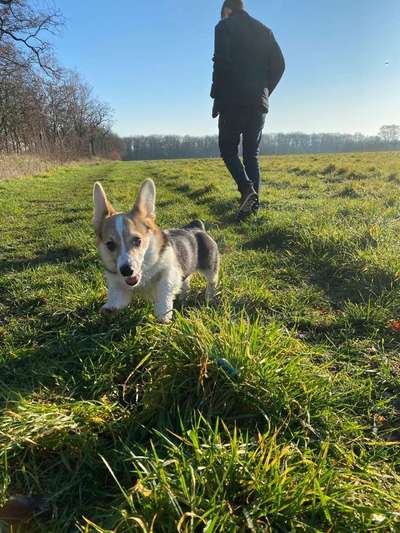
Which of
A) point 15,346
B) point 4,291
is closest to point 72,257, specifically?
point 4,291

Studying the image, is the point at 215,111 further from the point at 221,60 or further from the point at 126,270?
the point at 126,270

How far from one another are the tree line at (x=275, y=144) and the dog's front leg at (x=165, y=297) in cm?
10022

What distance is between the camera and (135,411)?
6.86ft

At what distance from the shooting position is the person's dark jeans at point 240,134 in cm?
672

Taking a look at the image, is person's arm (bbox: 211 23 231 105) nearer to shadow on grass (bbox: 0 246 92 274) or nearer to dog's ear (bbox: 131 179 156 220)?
shadow on grass (bbox: 0 246 92 274)

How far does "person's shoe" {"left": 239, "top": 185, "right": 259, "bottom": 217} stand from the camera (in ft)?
22.1

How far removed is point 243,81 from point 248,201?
1.98 metres

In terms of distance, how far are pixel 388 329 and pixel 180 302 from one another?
178 cm

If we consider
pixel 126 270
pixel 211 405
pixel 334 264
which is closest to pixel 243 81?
pixel 334 264

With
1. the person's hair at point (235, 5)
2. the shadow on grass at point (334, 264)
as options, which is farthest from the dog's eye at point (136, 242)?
the person's hair at point (235, 5)

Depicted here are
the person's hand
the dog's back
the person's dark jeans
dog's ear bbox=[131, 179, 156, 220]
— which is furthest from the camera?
the person's hand

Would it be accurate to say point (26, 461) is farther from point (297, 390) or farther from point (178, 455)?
point (297, 390)

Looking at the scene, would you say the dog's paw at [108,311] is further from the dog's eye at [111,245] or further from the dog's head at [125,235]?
the dog's eye at [111,245]

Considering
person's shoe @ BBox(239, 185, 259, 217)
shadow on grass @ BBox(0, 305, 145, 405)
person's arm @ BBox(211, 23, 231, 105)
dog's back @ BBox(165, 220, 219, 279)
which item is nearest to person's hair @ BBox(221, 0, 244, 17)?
person's arm @ BBox(211, 23, 231, 105)
